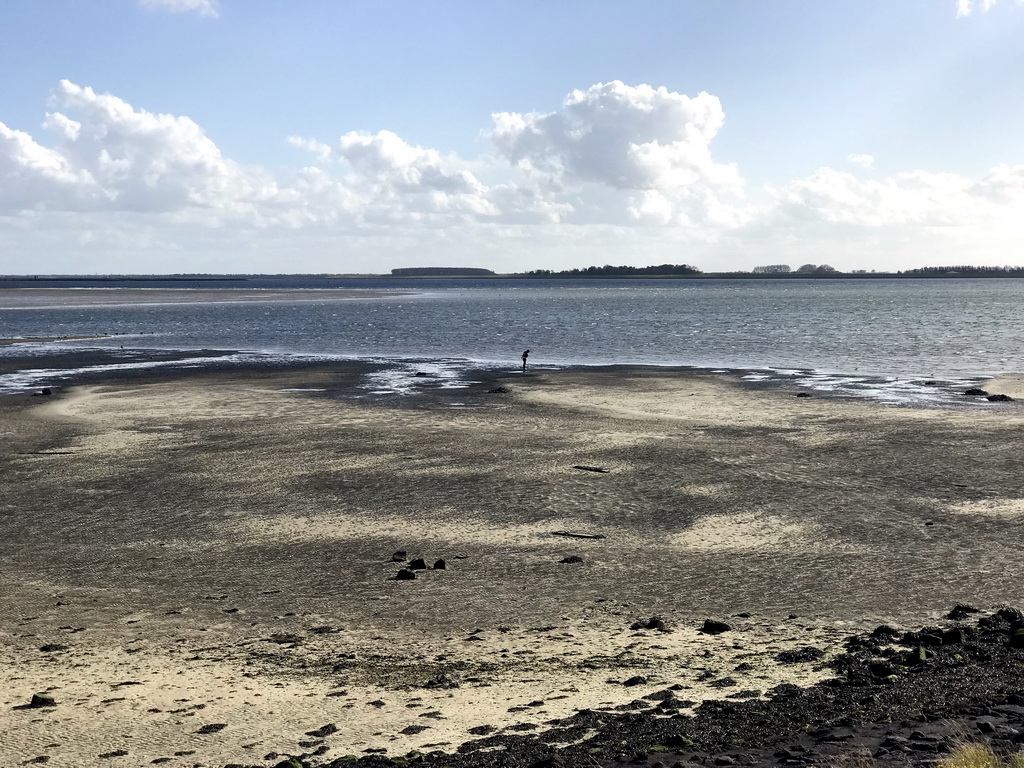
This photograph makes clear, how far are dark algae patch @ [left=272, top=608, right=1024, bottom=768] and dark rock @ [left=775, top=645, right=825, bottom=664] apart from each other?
1.36 ft

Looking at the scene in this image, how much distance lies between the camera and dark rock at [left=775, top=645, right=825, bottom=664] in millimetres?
12375

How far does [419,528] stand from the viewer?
1969cm

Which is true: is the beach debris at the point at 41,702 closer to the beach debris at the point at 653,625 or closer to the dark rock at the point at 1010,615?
the beach debris at the point at 653,625

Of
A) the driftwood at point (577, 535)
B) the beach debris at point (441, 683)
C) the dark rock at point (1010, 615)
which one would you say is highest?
the dark rock at point (1010, 615)

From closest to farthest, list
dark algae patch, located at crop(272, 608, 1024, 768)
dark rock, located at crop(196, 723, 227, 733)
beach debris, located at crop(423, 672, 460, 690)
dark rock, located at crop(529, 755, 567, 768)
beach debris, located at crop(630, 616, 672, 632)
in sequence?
dark rock, located at crop(529, 755, 567, 768) < dark algae patch, located at crop(272, 608, 1024, 768) < dark rock, located at crop(196, 723, 227, 733) < beach debris, located at crop(423, 672, 460, 690) < beach debris, located at crop(630, 616, 672, 632)

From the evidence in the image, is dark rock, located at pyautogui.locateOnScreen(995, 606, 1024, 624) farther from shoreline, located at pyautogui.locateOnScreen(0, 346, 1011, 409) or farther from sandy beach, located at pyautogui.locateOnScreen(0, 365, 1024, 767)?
shoreline, located at pyautogui.locateOnScreen(0, 346, 1011, 409)

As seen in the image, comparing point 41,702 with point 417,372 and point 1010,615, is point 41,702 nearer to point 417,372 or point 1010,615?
point 1010,615

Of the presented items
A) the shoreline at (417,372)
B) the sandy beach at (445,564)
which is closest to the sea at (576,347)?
the shoreline at (417,372)

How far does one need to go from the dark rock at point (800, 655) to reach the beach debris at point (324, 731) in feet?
17.8

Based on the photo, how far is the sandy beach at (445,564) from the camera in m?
11.3

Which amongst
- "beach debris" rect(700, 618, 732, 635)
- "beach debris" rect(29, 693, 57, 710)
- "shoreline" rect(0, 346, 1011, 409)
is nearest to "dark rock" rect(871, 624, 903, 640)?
"beach debris" rect(700, 618, 732, 635)

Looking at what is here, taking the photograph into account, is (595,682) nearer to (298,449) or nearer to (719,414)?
(298,449)

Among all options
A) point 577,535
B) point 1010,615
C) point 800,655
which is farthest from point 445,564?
point 1010,615

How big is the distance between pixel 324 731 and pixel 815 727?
4969mm
